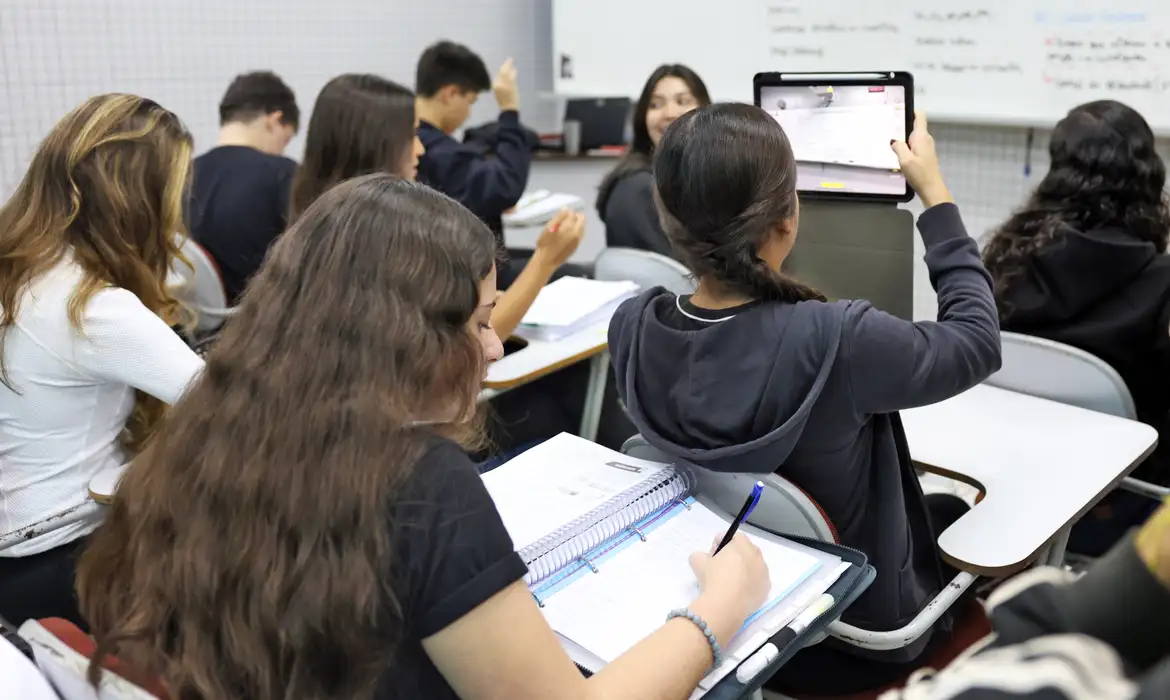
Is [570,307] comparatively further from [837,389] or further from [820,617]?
[820,617]

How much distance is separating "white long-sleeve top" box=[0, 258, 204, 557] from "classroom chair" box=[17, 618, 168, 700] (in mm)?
514

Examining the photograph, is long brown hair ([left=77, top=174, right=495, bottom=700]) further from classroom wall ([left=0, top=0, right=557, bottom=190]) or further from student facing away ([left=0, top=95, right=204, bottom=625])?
classroom wall ([left=0, top=0, right=557, bottom=190])

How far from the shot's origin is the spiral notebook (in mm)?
987

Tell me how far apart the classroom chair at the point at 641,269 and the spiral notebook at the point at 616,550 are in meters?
1.11

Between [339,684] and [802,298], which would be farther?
[802,298]

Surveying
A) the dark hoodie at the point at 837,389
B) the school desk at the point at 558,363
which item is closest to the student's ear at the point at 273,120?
the school desk at the point at 558,363

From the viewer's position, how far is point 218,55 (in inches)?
149

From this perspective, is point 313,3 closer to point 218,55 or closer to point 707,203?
point 218,55

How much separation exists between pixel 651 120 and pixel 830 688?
2107 millimetres

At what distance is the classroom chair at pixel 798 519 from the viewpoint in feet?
3.81

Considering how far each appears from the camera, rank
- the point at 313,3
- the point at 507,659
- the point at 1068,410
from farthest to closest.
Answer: the point at 313,3 → the point at 1068,410 → the point at 507,659

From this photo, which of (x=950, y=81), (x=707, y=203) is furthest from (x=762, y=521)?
(x=950, y=81)

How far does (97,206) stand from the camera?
1.46 m

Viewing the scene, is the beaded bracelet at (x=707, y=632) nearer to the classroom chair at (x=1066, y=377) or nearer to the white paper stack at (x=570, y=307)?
the classroom chair at (x=1066, y=377)
